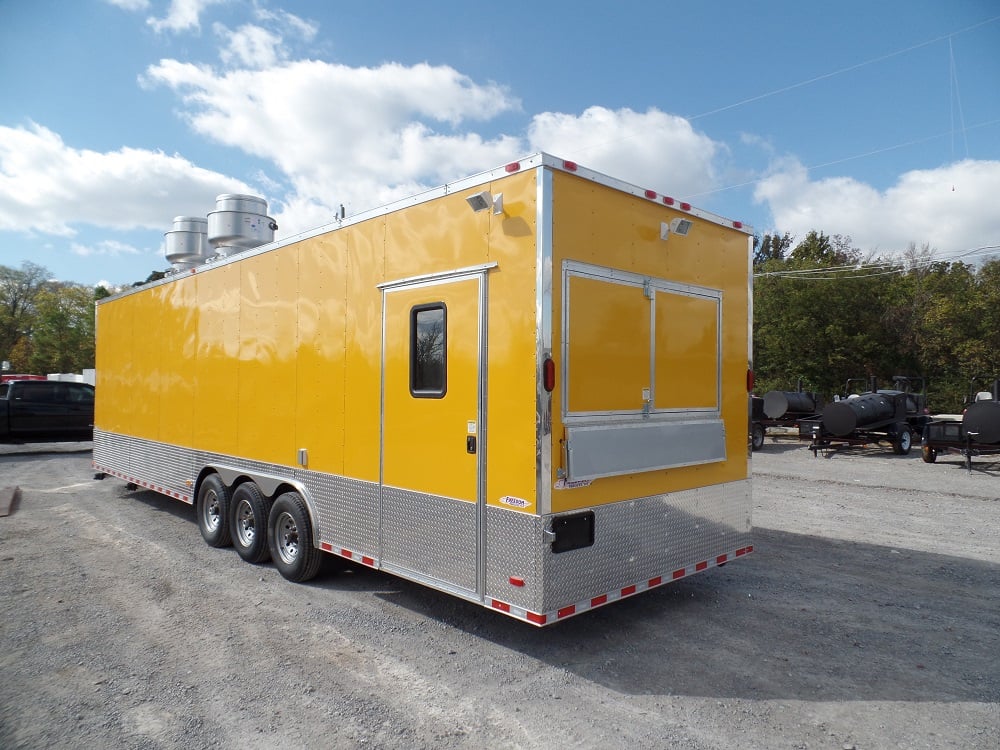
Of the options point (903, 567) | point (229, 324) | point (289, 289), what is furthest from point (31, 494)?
point (903, 567)

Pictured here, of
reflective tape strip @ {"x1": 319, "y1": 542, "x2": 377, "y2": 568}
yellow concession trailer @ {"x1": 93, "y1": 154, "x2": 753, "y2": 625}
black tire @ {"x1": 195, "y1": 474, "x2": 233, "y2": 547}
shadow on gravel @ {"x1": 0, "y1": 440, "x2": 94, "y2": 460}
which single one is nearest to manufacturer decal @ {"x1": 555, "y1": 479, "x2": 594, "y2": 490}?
yellow concession trailer @ {"x1": 93, "y1": 154, "x2": 753, "y2": 625}

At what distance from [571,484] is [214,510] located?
4919mm

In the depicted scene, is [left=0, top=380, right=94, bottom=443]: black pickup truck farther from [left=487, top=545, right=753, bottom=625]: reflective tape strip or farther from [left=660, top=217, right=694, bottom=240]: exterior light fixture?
[left=660, top=217, right=694, bottom=240]: exterior light fixture

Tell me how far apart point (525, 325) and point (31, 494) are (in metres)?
10.4

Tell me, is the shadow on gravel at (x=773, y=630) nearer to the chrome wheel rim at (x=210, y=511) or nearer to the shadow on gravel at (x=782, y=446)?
the chrome wheel rim at (x=210, y=511)

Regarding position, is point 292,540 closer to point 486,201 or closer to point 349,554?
point 349,554

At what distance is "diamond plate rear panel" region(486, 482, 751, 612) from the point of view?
13.0 ft

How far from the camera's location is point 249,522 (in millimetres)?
6645

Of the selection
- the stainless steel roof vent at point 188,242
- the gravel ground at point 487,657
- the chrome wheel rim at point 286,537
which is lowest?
the gravel ground at point 487,657

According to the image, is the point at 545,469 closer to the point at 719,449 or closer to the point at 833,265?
the point at 719,449

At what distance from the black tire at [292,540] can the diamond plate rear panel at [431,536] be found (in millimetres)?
1154

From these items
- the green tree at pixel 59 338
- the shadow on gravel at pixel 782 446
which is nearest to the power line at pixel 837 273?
the shadow on gravel at pixel 782 446

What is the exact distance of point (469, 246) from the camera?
443 centimetres

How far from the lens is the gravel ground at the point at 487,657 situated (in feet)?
11.4
